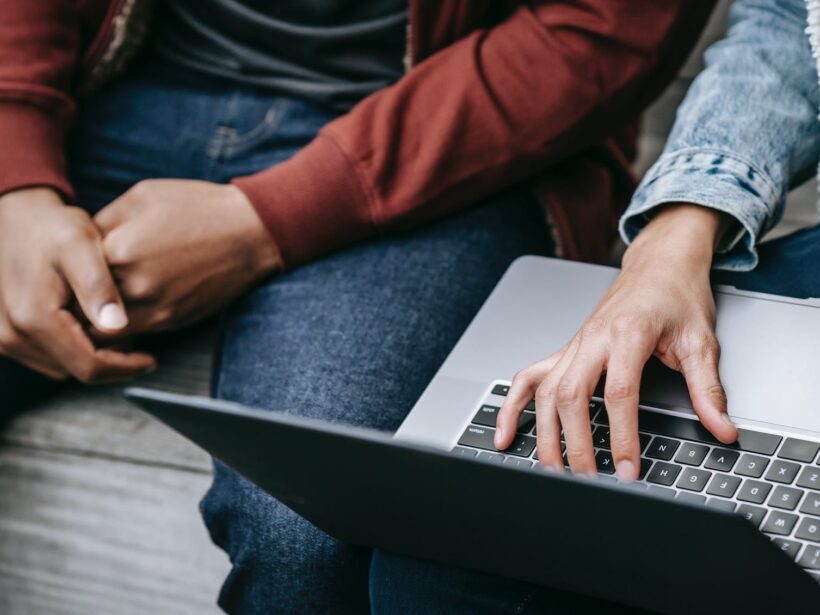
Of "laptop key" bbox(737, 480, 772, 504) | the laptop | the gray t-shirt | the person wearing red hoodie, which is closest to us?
the laptop

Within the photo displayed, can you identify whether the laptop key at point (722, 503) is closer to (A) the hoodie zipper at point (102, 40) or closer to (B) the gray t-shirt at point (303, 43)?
(B) the gray t-shirt at point (303, 43)

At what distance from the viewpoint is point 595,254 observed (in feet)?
3.20

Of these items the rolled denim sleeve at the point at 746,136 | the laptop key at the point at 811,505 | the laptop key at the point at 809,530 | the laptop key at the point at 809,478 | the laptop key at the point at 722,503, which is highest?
the rolled denim sleeve at the point at 746,136

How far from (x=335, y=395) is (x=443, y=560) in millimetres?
221

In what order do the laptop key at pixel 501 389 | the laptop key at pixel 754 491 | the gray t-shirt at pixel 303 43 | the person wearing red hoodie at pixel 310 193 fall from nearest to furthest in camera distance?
the laptop key at pixel 754 491
the laptop key at pixel 501 389
the person wearing red hoodie at pixel 310 193
the gray t-shirt at pixel 303 43

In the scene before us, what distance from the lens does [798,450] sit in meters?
0.52

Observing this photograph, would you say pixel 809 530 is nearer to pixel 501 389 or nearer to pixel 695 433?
pixel 695 433

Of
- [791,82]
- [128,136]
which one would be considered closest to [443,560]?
[791,82]

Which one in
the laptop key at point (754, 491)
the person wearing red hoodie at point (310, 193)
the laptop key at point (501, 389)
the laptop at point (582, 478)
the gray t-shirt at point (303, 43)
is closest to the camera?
the laptop at point (582, 478)

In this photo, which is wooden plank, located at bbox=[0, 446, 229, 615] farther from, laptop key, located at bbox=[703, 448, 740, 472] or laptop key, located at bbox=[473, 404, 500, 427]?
laptop key, located at bbox=[703, 448, 740, 472]

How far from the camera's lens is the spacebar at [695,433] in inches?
20.8

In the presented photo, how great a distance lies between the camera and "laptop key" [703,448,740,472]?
0.52 m

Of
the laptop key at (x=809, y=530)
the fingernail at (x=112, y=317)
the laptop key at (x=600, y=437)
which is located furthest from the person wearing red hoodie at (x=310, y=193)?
the laptop key at (x=809, y=530)

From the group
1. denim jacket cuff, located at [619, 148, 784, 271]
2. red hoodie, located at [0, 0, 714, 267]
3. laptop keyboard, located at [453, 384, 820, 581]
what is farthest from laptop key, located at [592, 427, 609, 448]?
red hoodie, located at [0, 0, 714, 267]
